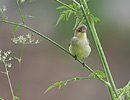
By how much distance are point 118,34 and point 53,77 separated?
1.74 m

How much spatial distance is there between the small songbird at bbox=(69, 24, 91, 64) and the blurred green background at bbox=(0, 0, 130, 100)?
9.03ft

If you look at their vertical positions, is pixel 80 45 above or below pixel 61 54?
below

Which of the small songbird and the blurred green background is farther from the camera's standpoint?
the blurred green background

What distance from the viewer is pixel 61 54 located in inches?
208

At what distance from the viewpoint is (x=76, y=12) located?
1.22 meters

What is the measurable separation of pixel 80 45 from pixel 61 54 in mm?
3350

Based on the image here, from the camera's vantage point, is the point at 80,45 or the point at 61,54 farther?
the point at 61,54

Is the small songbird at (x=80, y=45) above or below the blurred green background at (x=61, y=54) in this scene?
below

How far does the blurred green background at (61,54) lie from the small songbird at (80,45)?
9.03 feet

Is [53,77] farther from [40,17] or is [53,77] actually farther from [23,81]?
[40,17]

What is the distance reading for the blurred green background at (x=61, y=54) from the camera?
185 inches

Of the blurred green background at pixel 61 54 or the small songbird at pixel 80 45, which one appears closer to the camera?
the small songbird at pixel 80 45

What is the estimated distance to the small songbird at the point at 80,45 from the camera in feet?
6.22

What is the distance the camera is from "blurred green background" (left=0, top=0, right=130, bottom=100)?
4.70 metres
